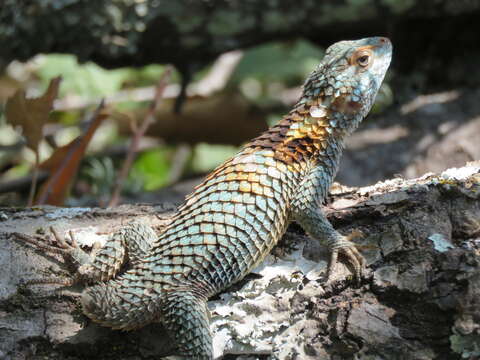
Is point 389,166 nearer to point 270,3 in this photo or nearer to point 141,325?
point 270,3

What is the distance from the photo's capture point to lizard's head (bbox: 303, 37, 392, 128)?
10.5 feet

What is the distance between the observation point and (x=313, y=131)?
10.3ft

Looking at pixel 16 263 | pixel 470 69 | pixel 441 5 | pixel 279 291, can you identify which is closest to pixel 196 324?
pixel 279 291

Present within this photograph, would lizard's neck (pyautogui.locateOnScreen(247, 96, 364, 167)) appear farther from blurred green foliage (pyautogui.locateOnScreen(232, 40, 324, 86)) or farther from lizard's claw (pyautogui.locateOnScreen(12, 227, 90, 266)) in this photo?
blurred green foliage (pyautogui.locateOnScreen(232, 40, 324, 86))

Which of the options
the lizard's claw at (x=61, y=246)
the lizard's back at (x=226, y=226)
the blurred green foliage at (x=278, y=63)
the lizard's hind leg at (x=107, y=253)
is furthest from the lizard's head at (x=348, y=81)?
the blurred green foliage at (x=278, y=63)

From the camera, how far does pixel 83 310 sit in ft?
8.27

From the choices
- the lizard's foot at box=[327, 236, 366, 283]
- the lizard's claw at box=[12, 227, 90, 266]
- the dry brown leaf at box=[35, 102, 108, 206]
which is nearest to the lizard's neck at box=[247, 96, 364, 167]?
the lizard's foot at box=[327, 236, 366, 283]

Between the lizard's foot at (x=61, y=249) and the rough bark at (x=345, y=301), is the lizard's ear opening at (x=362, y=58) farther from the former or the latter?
the lizard's foot at (x=61, y=249)

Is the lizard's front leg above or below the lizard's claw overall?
above

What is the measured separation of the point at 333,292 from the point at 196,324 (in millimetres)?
612

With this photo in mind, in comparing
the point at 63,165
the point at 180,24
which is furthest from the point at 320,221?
the point at 180,24

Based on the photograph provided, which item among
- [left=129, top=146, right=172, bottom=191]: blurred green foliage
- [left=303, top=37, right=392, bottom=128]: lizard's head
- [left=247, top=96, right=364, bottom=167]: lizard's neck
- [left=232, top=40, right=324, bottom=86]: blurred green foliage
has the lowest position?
[left=247, top=96, right=364, bottom=167]: lizard's neck

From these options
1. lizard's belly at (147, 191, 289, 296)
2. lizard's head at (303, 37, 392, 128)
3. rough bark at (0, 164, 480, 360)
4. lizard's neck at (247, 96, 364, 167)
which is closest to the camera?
rough bark at (0, 164, 480, 360)

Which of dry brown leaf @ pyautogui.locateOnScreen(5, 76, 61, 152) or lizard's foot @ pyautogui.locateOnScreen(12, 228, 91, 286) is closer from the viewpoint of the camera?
lizard's foot @ pyautogui.locateOnScreen(12, 228, 91, 286)
